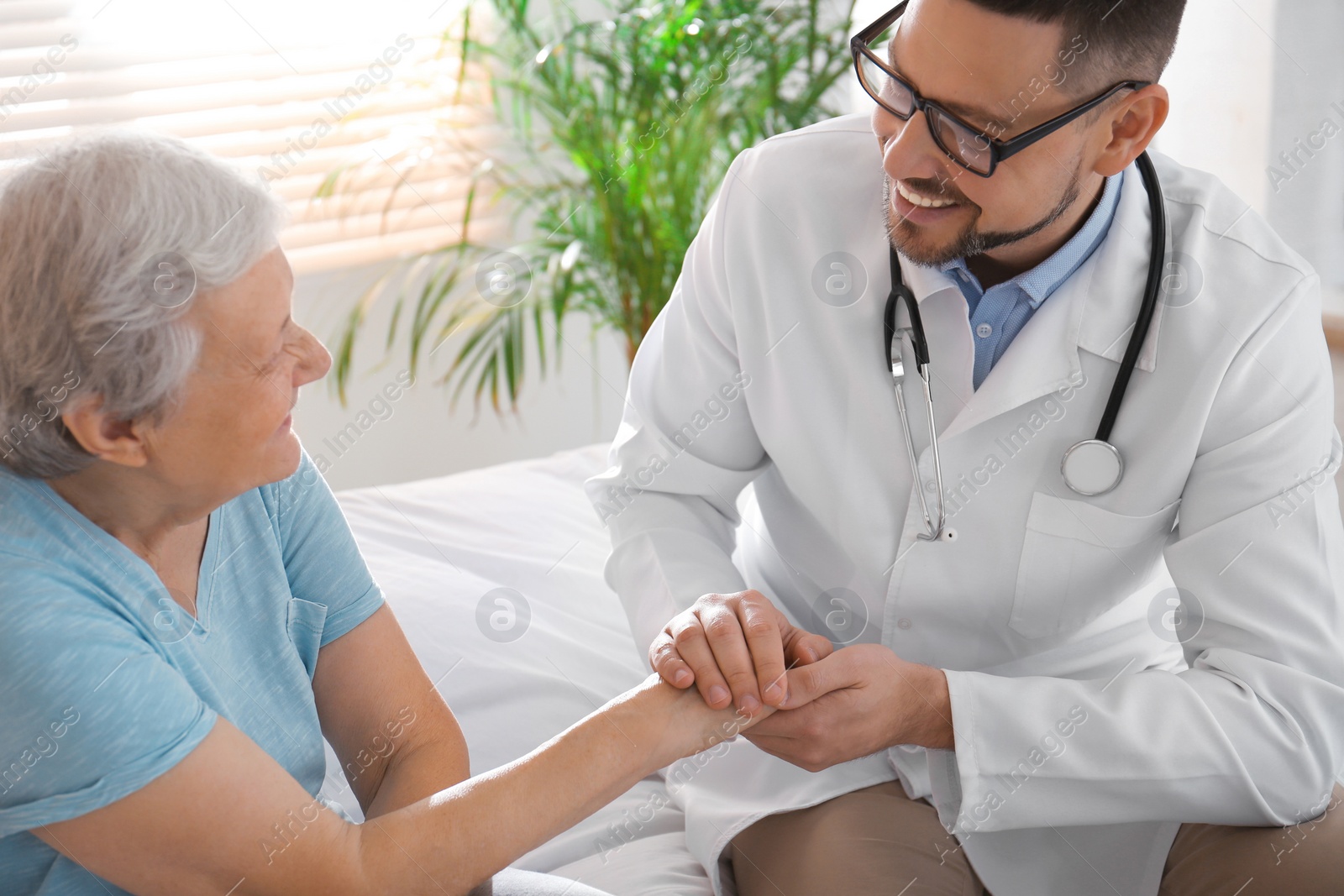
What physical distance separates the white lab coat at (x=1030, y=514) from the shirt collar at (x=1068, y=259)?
20 millimetres

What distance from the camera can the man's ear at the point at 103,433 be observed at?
0.96 m

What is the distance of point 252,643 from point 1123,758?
0.99 m

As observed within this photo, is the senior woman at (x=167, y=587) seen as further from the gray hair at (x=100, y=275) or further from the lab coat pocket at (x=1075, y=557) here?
the lab coat pocket at (x=1075, y=557)

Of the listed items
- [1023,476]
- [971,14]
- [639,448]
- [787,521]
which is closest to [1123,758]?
[1023,476]

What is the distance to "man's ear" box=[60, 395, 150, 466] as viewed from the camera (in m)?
0.96

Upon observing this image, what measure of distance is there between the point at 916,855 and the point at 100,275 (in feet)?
3.62

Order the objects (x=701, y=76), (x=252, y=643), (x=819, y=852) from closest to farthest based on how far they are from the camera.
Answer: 1. (x=252, y=643)
2. (x=819, y=852)
3. (x=701, y=76)

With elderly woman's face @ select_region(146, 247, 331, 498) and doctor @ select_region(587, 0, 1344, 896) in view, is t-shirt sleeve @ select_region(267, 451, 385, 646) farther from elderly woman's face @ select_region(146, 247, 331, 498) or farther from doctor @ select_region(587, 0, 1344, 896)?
doctor @ select_region(587, 0, 1344, 896)

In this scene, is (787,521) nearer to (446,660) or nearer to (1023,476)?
(1023,476)

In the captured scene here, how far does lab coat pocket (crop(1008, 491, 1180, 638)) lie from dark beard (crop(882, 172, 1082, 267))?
0.32m

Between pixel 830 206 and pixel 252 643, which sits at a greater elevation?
pixel 830 206

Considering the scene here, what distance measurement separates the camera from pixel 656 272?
2947 mm

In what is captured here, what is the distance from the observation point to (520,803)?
113 cm

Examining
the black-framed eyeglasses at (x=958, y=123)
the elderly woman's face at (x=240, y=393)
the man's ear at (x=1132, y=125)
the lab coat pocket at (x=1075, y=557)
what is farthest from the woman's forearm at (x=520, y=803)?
the man's ear at (x=1132, y=125)
